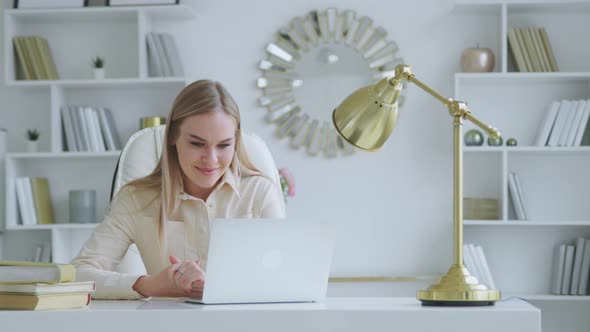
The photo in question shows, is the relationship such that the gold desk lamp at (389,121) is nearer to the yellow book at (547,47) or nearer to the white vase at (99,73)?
the yellow book at (547,47)

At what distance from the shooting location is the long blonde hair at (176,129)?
7.29ft

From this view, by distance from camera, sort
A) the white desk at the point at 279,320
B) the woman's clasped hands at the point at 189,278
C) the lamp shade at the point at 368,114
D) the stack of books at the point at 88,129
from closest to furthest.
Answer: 1. the white desk at the point at 279,320
2. the lamp shade at the point at 368,114
3. the woman's clasped hands at the point at 189,278
4. the stack of books at the point at 88,129

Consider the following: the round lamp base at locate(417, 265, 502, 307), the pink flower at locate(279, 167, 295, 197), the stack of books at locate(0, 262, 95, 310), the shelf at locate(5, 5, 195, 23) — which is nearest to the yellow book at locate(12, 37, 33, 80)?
the shelf at locate(5, 5, 195, 23)

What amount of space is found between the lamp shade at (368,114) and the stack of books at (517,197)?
7.65 ft

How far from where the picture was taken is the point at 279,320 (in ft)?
4.34

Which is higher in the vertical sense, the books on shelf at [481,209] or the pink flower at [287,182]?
the pink flower at [287,182]

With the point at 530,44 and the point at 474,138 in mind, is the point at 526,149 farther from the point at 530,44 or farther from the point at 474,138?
the point at 530,44

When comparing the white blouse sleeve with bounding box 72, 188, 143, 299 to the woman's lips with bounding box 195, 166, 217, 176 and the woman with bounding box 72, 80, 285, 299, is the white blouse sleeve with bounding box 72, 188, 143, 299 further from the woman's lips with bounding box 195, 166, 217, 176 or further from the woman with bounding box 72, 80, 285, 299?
the woman's lips with bounding box 195, 166, 217, 176

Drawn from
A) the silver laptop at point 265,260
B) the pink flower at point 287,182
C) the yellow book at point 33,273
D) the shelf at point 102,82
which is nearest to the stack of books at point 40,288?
the yellow book at point 33,273

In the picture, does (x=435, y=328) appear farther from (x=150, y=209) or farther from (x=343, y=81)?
(x=343, y=81)

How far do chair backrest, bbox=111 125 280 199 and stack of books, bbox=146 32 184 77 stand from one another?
1.37m

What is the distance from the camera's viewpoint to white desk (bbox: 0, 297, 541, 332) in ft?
4.29

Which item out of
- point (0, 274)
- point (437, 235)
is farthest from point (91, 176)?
point (0, 274)

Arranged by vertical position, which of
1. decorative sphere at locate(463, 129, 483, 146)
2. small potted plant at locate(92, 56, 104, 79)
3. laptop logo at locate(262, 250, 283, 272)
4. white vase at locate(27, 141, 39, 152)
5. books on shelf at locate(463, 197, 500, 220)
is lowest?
laptop logo at locate(262, 250, 283, 272)
